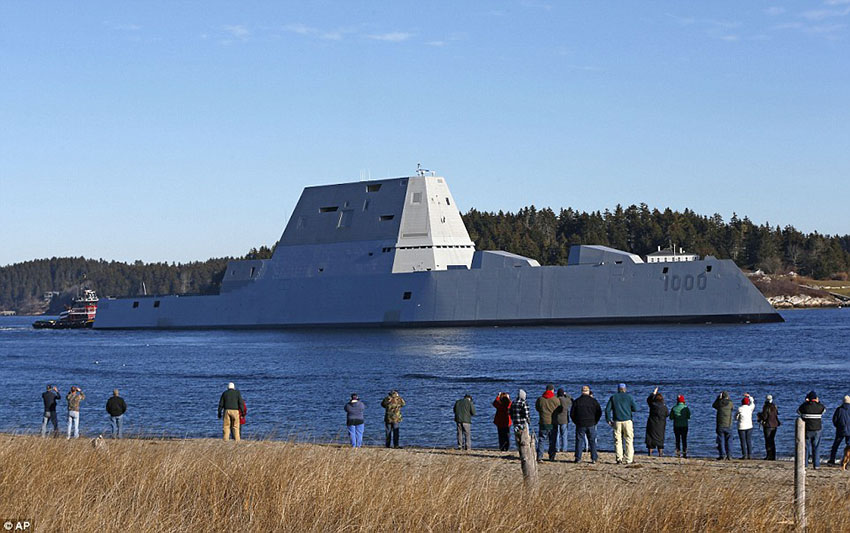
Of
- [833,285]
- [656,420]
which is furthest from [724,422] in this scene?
[833,285]

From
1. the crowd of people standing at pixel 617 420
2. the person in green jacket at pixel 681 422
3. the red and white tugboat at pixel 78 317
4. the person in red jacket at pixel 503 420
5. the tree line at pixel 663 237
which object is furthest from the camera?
the tree line at pixel 663 237

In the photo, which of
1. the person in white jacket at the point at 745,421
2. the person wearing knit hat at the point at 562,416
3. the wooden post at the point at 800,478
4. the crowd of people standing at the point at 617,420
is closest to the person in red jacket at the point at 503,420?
the crowd of people standing at the point at 617,420

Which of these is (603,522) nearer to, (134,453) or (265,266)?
(134,453)

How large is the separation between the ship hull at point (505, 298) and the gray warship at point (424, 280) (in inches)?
1.9

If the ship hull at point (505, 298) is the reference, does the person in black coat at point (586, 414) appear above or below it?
below

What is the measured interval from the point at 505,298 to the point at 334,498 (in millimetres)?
37300

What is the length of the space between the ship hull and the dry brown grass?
32031 millimetres

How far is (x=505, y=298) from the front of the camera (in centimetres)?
4575

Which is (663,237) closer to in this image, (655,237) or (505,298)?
(655,237)

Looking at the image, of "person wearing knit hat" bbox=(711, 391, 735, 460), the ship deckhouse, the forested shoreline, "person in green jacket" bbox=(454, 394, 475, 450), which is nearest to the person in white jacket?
"person wearing knit hat" bbox=(711, 391, 735, 460)

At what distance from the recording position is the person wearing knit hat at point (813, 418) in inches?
481

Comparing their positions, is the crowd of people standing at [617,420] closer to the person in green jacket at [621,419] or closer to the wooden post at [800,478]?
the person in green jacket at [621,419]

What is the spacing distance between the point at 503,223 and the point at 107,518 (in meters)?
87.6

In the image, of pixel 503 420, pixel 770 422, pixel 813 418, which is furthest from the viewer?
pixel 503 420
